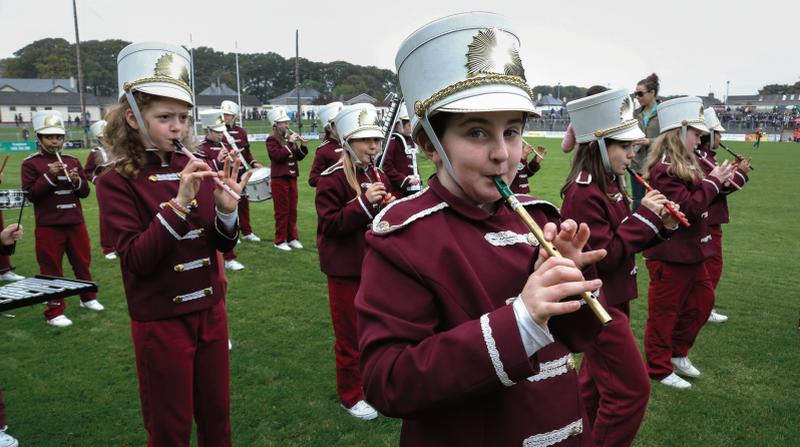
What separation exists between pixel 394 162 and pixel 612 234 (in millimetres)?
6254

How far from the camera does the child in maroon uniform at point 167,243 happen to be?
3.21 metres

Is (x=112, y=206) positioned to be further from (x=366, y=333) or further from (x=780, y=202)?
(x=780, y=202)

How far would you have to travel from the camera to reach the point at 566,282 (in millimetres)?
1478

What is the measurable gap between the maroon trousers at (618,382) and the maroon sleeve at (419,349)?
87.3 inches

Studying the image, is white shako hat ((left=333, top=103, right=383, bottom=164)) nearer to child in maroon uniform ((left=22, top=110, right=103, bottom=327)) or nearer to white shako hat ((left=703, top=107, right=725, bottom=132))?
child in maroon uniform ((left=22, top=110, right=103, bottom=327))

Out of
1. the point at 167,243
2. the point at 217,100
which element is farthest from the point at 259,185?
the point at 217,100

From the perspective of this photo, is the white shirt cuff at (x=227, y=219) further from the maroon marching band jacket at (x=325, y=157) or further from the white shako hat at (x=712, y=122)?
the white shako hat at (x=712, y=122)

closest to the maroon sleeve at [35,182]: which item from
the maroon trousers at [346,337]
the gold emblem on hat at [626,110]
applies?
the maroon trousers at [346,337]

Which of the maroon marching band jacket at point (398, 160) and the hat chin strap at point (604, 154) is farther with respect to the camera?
the maroon marching band jacket at point (398, 160)

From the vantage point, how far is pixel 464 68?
1.85m

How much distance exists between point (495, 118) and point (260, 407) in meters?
4.14

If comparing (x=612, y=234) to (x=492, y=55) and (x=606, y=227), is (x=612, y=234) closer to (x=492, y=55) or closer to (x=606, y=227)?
(x=606, y=227)

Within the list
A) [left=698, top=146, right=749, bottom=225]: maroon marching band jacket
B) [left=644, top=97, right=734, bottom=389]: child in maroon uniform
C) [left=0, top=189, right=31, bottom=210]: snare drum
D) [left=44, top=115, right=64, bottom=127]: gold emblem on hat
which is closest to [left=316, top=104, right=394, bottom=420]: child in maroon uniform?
[left=0, top=189, right=31, bottom=210]: snare drum

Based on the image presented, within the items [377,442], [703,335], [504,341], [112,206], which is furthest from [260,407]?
[703,335]
